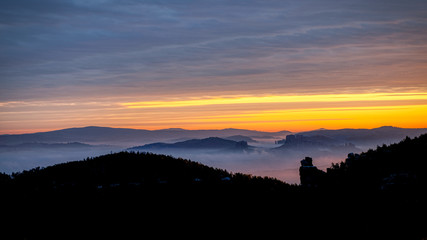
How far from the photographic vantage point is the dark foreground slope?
16500 millimetres

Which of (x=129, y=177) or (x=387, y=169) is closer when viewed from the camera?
(x=387, y=169)

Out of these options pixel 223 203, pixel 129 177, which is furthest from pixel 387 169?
pixel 129 177

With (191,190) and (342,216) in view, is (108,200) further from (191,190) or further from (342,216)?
(342,216)

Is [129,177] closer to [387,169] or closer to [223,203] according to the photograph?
[223,203]

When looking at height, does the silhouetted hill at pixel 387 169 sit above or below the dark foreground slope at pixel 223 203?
above

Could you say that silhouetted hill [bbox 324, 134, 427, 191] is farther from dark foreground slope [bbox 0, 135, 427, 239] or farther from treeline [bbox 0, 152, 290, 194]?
treeline [bbox 0, 152, 290, 194]

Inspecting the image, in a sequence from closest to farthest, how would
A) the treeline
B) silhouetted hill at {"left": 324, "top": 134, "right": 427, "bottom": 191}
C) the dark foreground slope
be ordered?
the dark foreground slope → silhouetted hill at {"left": 324, "top": 134, "right": 427, "bottom": 191} → the treeline

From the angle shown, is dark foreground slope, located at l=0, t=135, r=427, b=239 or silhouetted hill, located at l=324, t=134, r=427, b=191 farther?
silhouetted hill, located at l=324, t=134, r=427, b=191

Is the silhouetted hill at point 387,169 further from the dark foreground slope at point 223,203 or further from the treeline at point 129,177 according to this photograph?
the treeline at point 129,177

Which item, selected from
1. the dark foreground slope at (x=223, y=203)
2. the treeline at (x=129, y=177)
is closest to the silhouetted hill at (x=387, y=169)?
the dark foreground slope at (x=223, y=203)

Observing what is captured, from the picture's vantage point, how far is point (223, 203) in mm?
19672

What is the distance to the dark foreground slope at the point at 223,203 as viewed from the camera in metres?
16.5

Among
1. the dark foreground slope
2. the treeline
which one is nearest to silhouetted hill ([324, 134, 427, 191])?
the dark foreground slope

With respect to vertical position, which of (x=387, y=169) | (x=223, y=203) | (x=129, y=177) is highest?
(x=387, y=169)
